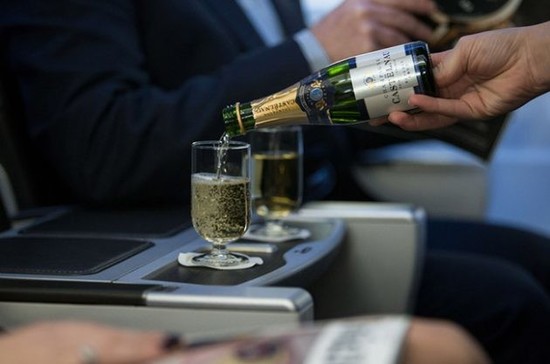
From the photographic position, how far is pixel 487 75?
4.48 ft

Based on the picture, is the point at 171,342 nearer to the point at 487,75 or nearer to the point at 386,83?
the point at 386,83

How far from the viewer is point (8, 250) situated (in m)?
1.34

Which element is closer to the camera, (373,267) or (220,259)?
(220,259)

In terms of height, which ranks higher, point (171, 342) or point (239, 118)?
point (239, 118)

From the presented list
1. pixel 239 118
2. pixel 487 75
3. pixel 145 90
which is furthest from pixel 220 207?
pixel 145 90

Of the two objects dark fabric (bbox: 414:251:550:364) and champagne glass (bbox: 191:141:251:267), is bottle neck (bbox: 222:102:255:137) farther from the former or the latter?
dark fabric (bbox: 414:251:550:364)

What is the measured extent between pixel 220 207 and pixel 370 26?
20.2 inches

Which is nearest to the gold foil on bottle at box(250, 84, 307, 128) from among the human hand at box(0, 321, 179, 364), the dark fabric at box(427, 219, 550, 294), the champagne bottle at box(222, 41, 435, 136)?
the champagne bottle at box(222, 41, 435, 136)

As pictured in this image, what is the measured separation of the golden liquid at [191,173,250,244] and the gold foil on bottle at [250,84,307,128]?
0.09 m

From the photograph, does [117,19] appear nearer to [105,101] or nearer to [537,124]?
[105,101]

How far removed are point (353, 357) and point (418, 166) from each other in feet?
5.19

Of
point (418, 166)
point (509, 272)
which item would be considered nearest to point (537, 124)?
point (418, 166)

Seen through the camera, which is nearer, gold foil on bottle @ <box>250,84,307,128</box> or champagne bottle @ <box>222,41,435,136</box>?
champagne bottle @ <box>222,41,435,136</box>

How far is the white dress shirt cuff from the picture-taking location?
1.60 metres
